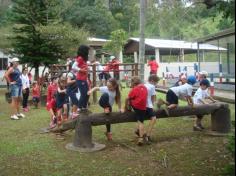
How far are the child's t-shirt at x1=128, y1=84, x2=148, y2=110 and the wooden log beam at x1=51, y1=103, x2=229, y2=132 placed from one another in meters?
0.23

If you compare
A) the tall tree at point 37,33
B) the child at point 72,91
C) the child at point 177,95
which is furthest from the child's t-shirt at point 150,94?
the tall tree at point 37,33

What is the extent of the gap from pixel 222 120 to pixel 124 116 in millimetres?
2428

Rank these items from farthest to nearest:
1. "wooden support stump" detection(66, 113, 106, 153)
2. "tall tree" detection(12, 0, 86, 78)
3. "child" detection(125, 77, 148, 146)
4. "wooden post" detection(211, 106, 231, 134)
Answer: "tall tree" detection(12, 0, 86, 78) → "wooden post" detection(211, 106, 231, 134) → "child" detection(125, 77, 148, 146) → "wooden support stump" detection(66, 113, 106, 153)

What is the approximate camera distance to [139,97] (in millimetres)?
8477

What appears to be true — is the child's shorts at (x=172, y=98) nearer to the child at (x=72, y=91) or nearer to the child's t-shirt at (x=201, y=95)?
the child's t-shirt at (x=201, y=95)

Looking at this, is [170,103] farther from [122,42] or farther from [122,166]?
[122,42]

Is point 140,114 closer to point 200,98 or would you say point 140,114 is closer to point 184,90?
point 184,90

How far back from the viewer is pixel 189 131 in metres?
10.0

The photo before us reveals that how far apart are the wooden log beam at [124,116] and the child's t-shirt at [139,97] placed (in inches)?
8.9

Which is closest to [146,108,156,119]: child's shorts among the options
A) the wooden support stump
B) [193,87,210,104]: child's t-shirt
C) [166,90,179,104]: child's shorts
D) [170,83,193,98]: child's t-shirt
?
[166,90,179,104]: child's shorts

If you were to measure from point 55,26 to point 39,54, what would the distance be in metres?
2.01

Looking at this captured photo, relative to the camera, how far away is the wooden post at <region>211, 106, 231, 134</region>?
9.54 metres

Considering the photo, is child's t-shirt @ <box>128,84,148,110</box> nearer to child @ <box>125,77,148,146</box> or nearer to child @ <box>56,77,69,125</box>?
child @ <box>125,77,148,146</box>

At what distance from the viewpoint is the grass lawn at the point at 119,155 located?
6812 millimetres
